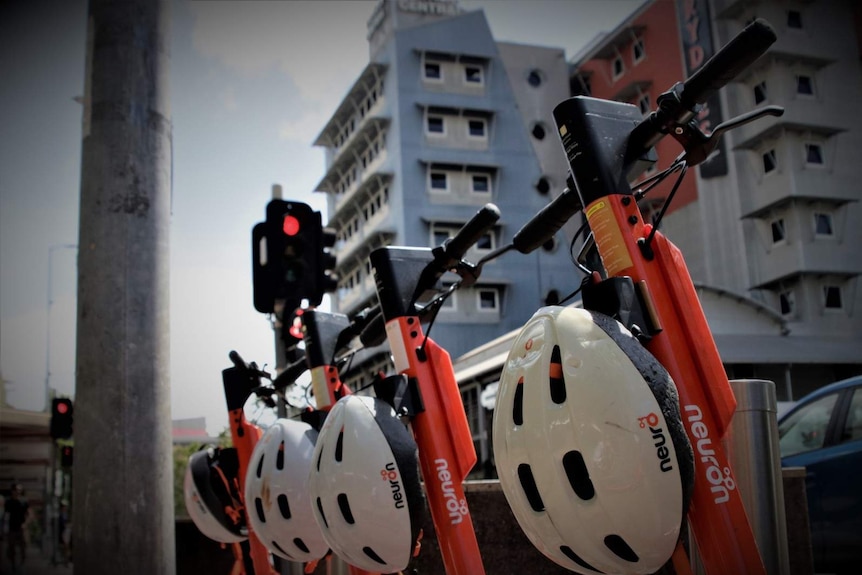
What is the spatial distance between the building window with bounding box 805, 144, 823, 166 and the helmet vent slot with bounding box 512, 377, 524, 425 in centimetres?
3504

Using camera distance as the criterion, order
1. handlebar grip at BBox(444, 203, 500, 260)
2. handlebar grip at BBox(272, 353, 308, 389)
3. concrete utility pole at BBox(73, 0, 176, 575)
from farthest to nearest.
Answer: handlebar grip at BBox(272, 353, 308, 389)
concrete utility pole at BBox(73, 0, 176, 575)
handlebar grip at BBox(444, 203, 500, 260)

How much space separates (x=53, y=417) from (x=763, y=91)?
28.0 metres

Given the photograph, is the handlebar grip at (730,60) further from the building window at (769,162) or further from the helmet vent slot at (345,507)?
the building window at (769,162)

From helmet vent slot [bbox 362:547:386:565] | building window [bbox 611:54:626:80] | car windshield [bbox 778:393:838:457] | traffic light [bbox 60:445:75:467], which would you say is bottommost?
traffic light [bbox 60:445:75:467]

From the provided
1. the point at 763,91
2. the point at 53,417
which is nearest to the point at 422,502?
the point at 53,417

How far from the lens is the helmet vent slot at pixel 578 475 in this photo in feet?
7.99

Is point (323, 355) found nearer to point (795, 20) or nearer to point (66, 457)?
point (66, 457)

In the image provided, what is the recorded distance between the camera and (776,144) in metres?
34.6

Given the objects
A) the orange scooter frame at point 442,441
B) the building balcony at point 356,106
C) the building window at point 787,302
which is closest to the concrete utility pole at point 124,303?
the orange scooter frame at point 442,441

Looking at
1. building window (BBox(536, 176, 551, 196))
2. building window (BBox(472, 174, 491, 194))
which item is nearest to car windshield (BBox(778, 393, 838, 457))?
building window (BBox(472, 174, 491, 194))

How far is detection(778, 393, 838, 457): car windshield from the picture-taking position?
6578 millimetres

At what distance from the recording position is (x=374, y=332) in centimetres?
531

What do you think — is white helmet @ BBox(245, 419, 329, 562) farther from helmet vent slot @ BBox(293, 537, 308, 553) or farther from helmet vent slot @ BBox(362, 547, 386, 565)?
helmet vent slot @ BBox(362, 547, 386, 565)

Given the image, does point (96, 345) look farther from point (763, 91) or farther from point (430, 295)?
point (763, 91)
